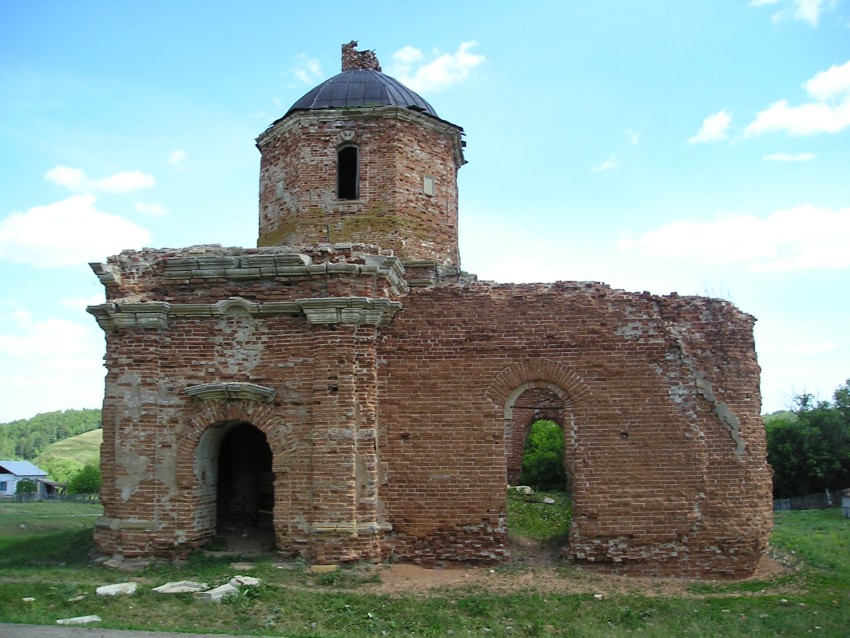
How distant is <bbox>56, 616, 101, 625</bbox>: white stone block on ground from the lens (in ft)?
24.6

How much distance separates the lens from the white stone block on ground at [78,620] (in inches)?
295

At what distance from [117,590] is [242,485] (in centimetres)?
401

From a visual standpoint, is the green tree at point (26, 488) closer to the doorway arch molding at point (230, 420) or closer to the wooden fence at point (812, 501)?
the doorway arch molding at point (230, 420)

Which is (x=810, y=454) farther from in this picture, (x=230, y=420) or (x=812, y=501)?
(x=230, y=420)

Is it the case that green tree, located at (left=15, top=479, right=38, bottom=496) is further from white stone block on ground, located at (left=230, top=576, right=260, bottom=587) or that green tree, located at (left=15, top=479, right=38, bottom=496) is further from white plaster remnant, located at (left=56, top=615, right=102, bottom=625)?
white plaster remnant, located at (left=56, top=615, right=102, bottom=625)

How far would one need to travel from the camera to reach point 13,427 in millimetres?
114750

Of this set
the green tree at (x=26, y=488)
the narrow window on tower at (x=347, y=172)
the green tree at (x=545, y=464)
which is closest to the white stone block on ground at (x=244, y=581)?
the narrow window on tower at (x=347, y=172)

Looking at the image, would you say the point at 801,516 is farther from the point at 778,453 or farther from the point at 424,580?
the point at 424,580

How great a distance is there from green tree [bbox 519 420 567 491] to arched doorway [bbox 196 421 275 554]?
8.79 meters

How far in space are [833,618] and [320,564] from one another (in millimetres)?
6281

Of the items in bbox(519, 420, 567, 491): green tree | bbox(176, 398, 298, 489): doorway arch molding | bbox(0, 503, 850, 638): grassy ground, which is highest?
bbox(176, 398, 298, 489): doorway arch molding

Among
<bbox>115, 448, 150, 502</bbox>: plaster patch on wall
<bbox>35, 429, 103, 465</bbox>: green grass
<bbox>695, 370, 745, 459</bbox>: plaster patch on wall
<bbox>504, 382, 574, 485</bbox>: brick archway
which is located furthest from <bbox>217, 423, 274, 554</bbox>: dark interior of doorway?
<bbox>35, 429, 103, 465</bbox>: green grass

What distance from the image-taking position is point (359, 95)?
46.2ft

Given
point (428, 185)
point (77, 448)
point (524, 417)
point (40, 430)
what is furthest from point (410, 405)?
point (40, 430)
